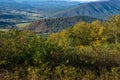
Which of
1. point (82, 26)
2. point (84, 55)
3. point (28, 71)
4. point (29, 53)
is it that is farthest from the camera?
point (82, 26)

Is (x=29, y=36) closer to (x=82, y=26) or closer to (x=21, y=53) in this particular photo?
(x=21, y=53)

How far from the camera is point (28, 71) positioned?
1247 centimetres

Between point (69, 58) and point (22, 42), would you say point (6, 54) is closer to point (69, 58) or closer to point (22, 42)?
point (22, 42)

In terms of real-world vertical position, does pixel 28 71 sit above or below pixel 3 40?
below

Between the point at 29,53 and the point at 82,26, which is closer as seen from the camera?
the point at 29,53

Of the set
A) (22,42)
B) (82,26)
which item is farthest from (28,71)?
(82,26)

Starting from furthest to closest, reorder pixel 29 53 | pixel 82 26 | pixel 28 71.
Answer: pixel 82 26 → pixel 29 53 → pixel 28 71

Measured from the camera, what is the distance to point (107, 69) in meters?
13.7

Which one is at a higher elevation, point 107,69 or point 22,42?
point 22,42

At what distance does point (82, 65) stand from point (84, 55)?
36.6 inches

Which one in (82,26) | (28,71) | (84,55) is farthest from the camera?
(82,26)

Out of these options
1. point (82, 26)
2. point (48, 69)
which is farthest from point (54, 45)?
point (82, 26)

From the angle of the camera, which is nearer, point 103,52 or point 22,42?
point 22,42

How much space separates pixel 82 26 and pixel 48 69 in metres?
50.2
